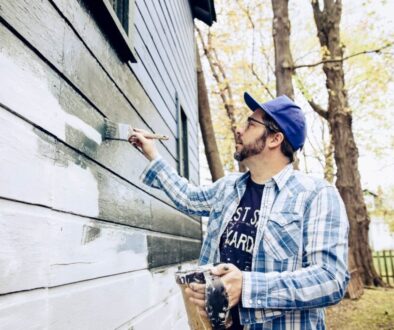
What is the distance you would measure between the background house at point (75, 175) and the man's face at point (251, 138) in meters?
0.74

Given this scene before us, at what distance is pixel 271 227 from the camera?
1.90 m

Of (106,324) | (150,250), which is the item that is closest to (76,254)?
(106,324)

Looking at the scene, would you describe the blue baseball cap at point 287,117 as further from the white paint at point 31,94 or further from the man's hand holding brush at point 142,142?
the white paint at point 31,94

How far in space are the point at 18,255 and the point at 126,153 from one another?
4.52 feet

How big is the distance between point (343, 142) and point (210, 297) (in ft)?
32.2

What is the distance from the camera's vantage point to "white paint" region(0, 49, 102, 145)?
3.88 ft

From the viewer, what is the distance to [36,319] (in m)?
1.26

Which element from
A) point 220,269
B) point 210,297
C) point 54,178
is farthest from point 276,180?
point 54,178

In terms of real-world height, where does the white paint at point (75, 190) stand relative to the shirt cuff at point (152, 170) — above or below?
below

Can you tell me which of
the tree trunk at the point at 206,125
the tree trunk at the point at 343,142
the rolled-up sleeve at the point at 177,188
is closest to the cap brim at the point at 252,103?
the rolled-up sleeve at the point at 177,188

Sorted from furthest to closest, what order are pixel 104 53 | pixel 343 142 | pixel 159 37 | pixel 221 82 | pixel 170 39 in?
1. pixel 221 82
2. pixel 343 142
3. pixel 170 39
4. pixel 159 37
5. pixel 104 53

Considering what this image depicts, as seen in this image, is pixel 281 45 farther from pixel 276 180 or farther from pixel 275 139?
→ pixel 276 180

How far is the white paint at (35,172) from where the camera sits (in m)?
1.16

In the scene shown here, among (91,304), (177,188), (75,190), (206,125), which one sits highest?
(206,125)
